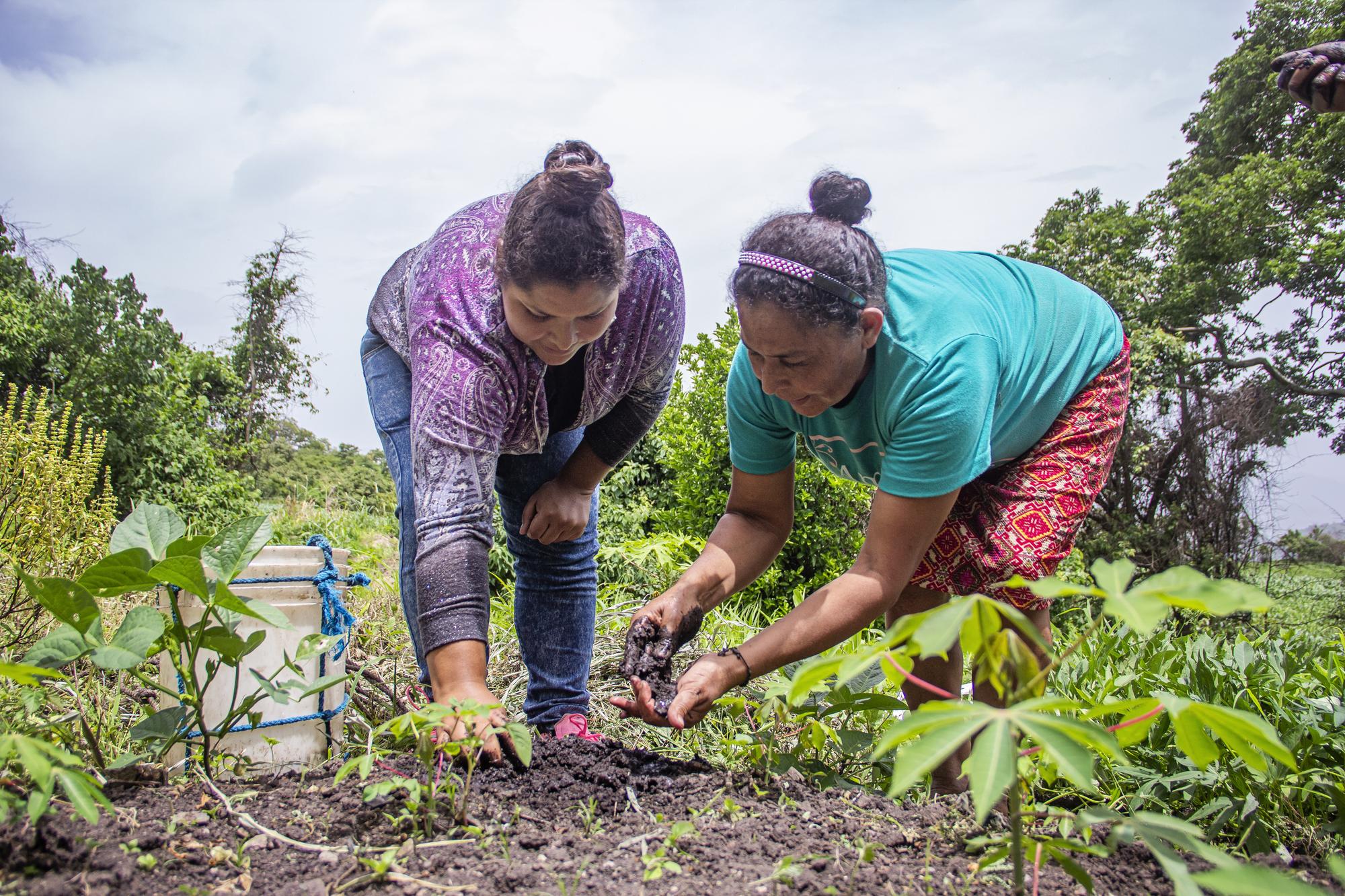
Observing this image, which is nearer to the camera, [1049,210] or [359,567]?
[359,567]

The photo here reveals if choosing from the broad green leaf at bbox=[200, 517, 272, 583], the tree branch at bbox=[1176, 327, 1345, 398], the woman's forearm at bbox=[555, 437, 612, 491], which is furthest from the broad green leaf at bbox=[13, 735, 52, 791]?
the tree branch at bbox=[1176, 327, 1345, 398]

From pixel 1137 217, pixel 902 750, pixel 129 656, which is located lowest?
pixel 902 750

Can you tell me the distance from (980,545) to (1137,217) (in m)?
11.9

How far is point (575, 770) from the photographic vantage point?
148 centimetres

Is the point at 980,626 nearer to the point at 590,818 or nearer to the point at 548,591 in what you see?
the point at 590,818

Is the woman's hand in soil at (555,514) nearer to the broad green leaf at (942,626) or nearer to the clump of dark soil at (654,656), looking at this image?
the clump of dark soil at (654,656)

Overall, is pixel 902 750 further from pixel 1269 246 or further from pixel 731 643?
pixel 1269 246

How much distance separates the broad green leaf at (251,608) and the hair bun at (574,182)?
3.14 ft

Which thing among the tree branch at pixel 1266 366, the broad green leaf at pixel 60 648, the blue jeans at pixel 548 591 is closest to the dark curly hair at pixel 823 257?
the blue jeans at pixel 548 591

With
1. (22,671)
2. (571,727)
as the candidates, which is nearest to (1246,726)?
(22,671)

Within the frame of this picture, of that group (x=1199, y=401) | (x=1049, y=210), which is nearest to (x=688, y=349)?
(x=1199, y=401)

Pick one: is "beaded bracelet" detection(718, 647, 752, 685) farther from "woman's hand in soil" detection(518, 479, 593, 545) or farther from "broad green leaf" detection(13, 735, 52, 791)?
"broad green leaf" detection(13, 735, 52, 791)

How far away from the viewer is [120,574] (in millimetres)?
1122

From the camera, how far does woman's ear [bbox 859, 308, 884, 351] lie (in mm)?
1688
